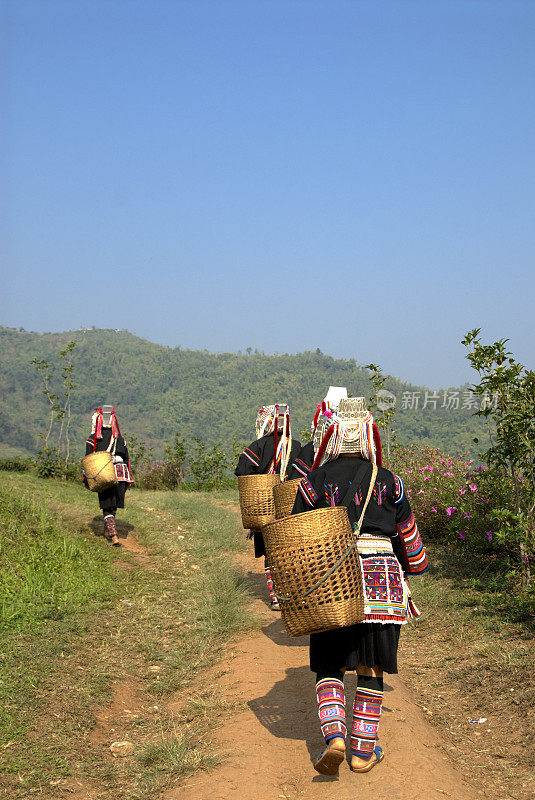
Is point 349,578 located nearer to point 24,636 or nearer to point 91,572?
point 24,636

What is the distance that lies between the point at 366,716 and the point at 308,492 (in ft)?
3.82

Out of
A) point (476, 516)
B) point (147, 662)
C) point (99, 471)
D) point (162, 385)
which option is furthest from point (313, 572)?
point (162, 385)

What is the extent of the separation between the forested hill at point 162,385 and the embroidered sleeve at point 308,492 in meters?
49.5

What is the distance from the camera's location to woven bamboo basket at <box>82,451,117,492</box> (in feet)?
28.1

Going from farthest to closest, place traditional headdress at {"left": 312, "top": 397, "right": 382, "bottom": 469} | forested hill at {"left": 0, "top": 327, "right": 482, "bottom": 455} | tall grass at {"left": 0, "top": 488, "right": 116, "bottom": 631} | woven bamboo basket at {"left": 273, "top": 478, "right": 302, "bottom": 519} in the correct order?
forested hill at {"left": 0, "top": 327, "right": 482, "bottom": 455} < tall grass at {"left": 0, "top": 488, "right": 116, "bottom": 631} < woven bamboo basket at {"left": 273, "top": 478, "right": 302, "bottom": 519} < traditional headdress at {"left": 312, "top": 397, "right": 382, "bottom": 469}

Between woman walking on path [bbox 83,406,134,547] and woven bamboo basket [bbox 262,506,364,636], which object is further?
woman walking on path [bbox 83,406,134,547]

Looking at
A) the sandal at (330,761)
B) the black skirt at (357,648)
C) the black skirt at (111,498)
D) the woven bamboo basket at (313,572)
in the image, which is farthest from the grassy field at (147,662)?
the woven bamboo basket at (313,572)

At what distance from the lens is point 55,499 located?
36.2ft

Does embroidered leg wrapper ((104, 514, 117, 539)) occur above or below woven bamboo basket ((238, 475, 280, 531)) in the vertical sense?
below

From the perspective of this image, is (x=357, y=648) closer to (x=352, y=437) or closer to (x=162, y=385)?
(x=352, y=437)

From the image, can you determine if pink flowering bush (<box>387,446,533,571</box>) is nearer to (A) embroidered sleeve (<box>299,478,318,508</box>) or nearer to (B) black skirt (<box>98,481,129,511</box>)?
(A) embroidered sleeve (<box>299,478,318,508</box>)

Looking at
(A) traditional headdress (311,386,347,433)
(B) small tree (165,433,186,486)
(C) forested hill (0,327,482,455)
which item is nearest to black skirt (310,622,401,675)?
(A) traditional headdress (311,386,347,433)

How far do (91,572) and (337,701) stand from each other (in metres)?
4.48

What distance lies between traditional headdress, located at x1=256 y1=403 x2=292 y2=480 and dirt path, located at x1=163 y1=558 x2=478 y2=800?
6.72 feet
